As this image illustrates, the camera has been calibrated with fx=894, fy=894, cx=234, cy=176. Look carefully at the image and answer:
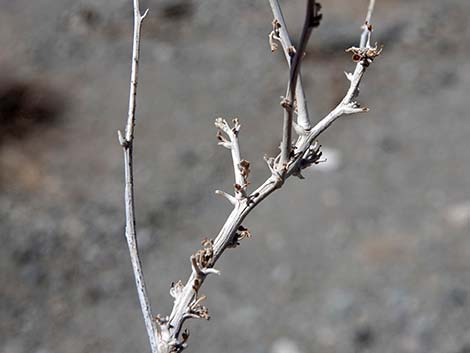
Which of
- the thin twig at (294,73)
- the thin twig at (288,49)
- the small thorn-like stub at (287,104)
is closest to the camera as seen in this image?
the thin twig at (294,73)

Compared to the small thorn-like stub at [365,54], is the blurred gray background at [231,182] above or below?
above

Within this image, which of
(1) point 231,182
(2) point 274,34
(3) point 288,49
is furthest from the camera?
(1) point 231,182

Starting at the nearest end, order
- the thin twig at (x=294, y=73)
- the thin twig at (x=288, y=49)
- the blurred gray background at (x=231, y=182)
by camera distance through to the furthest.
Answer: the thin twig at (x=294, y=73), the thin twig at (x=288, y=49), the blurred gray background at (x=231, y=182)

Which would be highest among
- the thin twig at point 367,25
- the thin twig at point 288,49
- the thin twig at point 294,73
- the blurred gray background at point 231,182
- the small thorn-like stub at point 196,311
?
the blurred gray background at point 231,182

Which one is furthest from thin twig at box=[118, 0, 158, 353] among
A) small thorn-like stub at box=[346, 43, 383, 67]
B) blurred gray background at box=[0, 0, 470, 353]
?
blurred gray background at box=[0, 0, 470, 353]

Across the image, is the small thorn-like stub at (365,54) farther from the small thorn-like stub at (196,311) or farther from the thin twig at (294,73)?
the small thorn-like stub at (196,311)

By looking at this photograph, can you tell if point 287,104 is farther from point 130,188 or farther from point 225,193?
point 130,188

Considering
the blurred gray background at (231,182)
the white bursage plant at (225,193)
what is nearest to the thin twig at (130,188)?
the white bursage plant at (225,193)

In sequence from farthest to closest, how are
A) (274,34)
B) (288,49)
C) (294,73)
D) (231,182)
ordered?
(231,182)
(274,34)
(288,49)
(294,73)

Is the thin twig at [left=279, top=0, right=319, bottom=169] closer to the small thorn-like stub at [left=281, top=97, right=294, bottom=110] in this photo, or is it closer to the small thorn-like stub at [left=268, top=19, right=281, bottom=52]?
the small thorn-like stub at [left=281, top=97, right=294, bottom=110]

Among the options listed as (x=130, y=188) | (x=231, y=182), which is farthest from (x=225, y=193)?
(x=231, y=182)
